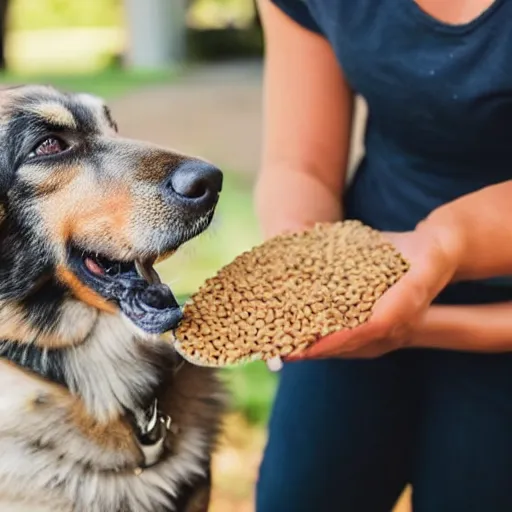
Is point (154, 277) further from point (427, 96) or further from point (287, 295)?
point (427, 96)

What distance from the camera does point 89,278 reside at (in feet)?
3.59

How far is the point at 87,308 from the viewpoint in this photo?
3.83 feet

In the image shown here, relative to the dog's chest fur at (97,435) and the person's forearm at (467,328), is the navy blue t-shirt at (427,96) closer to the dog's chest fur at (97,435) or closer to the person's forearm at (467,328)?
the person's forearm at (467,328)

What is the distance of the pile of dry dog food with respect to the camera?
1.00 m

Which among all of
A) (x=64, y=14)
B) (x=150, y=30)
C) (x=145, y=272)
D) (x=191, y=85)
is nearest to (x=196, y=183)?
(x=145, y=272)

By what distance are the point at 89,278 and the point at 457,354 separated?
1.77 feet

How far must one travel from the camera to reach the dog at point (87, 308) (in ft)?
3.53

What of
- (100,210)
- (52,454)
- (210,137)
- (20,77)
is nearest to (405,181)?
(100,210)

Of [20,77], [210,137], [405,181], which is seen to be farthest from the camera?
[20,77]

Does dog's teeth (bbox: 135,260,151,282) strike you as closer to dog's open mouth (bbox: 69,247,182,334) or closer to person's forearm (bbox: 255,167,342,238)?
dog's open mouth (bbox: 69,247,182,334)

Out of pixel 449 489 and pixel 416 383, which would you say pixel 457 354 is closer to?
pixel 416 383

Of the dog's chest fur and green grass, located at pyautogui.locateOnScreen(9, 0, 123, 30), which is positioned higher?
the dog's chest fur

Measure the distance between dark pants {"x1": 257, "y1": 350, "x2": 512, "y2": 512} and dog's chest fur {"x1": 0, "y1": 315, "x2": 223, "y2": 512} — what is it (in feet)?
0.49

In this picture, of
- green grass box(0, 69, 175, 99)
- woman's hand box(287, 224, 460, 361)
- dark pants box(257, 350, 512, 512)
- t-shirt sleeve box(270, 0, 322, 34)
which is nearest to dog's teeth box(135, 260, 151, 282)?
woman's hand box(287, 224, 460, 361)
